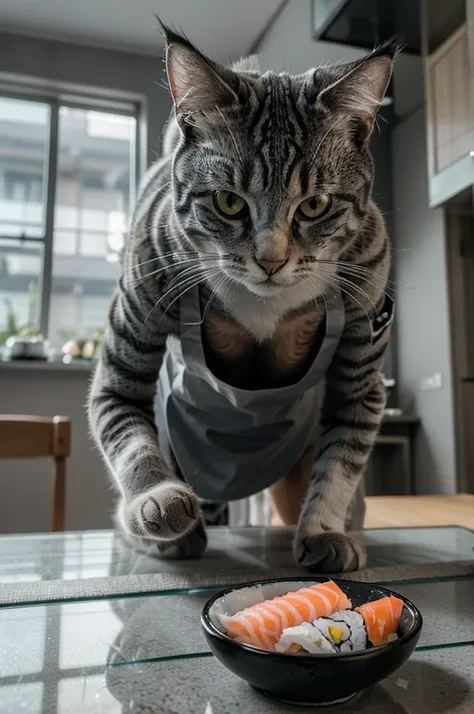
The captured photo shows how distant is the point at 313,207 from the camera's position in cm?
61

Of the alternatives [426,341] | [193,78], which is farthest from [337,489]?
[426,341]

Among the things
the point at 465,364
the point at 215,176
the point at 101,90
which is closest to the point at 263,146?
the point at 215,176

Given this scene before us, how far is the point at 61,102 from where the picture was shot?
8.38 feet

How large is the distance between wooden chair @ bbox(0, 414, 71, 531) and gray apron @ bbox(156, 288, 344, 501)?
0.37 m

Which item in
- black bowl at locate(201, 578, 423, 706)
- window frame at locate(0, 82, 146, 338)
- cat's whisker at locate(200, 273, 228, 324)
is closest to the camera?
black bowl at locate(201, 578, 423, 706)

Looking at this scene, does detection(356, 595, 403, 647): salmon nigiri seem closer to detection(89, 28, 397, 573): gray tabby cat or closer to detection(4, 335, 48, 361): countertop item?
detection(89, 28, 397, 573): gray tabby cat

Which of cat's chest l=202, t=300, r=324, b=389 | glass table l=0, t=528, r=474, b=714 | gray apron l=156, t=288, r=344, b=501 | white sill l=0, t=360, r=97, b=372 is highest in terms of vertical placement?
white sill l=0, t=360, r=97, b=372

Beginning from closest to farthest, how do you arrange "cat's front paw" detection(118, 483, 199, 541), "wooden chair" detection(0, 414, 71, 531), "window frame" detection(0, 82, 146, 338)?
"cat's front paw" detection(118, 483, 199, 541) → "wooden chair" detection(0, 414, 71, 531) → "window frame" detection(0, 82, 146, 338)

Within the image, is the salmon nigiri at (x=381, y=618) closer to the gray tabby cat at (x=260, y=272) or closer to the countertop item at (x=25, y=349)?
the gray tabby cat at (x=260, y=272)

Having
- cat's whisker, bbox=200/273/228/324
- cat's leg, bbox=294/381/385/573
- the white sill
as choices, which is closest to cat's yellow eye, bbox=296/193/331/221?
cat's whisker, bbox=200/273/228/324

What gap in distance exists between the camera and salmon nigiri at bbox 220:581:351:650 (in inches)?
13.2

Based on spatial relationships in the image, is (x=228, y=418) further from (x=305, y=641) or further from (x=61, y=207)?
(x=61, y=207)

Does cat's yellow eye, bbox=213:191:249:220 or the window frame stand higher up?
the window frame

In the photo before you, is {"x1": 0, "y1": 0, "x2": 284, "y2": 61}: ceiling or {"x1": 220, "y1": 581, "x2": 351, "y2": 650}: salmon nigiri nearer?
{"x1": 220, "y1": 581, "x2": 351, "y2": 650}: salmon nigiri
